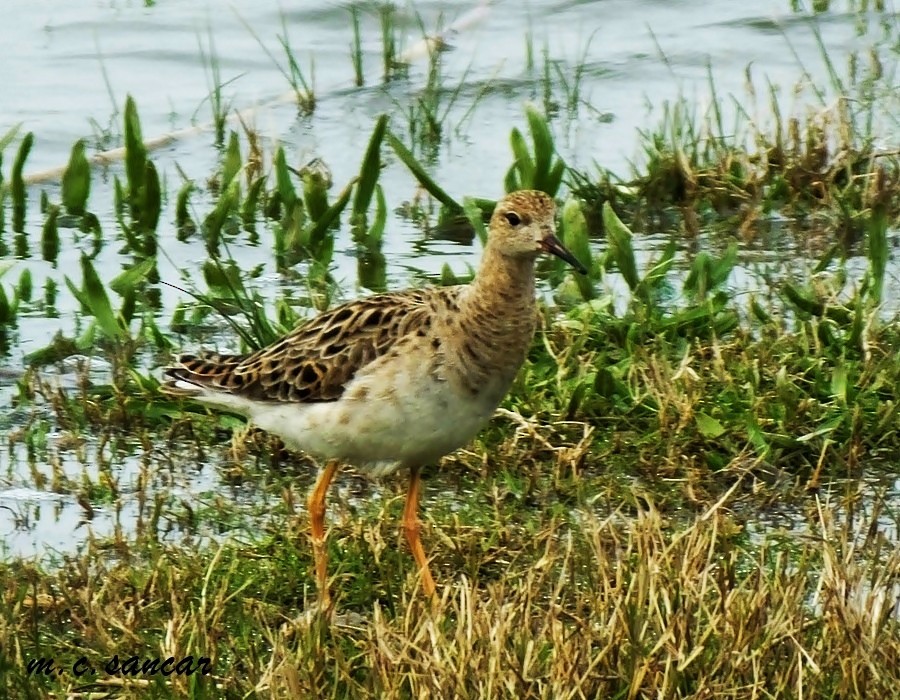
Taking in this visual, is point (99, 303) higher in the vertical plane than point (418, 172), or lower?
lower

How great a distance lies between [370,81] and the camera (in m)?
11.6

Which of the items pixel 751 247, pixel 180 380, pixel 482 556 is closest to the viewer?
pixel 482 556

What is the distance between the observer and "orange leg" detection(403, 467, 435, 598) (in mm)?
5375

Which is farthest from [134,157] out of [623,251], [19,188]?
[623,251]

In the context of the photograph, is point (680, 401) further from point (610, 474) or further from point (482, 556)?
point (482, 556)

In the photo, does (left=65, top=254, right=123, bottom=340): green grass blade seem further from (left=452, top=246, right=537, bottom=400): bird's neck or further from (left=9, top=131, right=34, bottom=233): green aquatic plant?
(left=452, top=246, right=537, bottom=400): bird's neck

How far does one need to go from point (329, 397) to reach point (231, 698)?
1.36m

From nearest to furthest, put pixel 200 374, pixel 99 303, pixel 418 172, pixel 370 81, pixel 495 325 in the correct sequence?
pixel 495 325 < pixel 200 374 < pixel 99 303 < pixel 418 172 < pixel 370 81

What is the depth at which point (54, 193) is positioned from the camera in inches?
386

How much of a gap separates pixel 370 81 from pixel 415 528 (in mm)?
6198

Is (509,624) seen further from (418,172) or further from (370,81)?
(370,81)

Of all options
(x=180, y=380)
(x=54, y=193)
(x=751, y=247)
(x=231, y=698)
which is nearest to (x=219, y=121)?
(x=54, y=193)

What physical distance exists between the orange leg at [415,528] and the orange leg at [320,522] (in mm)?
243

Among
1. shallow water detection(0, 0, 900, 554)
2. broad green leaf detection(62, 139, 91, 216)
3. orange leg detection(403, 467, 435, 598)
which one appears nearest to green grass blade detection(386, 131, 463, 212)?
shallow water detection(0, 0, 900, 554)
